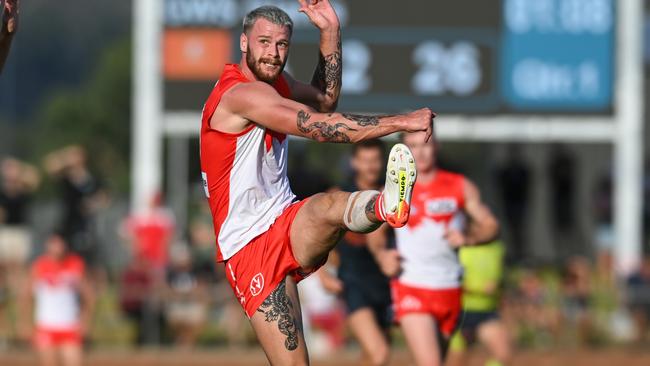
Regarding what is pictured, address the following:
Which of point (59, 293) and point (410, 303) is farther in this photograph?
point (59, 293)

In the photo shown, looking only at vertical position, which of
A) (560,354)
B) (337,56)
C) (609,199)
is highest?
(337,56)

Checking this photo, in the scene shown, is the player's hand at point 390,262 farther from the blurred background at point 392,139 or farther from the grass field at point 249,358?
the grass field at point 249,358

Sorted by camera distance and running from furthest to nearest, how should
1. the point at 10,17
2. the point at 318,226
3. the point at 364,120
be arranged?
the point at 10,17 < the point at 318,226 < the point at 364,120

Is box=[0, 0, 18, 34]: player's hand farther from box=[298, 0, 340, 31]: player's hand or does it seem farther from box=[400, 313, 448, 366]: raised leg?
box=[400, 313, 448, 366]: raised leg

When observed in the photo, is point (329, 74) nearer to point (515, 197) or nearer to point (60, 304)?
point (60, 304)

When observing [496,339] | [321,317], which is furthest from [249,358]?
[496,339]

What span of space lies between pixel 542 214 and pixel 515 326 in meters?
5.67

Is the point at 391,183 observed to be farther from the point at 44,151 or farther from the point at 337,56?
the point at 44,151

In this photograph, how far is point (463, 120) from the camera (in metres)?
19.4

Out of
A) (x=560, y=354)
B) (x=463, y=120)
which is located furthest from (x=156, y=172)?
(x=560, y=354)

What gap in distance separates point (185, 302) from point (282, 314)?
11.4m

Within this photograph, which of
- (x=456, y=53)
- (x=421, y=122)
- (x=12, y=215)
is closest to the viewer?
(x=421, y=122)

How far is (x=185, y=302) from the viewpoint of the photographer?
62.6ft

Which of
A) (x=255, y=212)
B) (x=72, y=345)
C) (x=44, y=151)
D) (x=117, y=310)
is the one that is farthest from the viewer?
(x=44, y=151)
